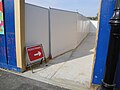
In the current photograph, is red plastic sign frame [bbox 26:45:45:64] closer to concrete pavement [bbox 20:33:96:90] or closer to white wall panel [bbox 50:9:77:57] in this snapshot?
concrete pavement [bbox 20:33:96:90]

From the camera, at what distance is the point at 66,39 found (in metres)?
6.14

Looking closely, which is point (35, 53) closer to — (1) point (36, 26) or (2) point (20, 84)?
(1) point (36, 26)

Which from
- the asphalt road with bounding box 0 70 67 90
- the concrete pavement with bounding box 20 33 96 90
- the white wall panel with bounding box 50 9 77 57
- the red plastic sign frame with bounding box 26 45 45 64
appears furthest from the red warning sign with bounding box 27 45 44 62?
the white wall panel with bounding box 50 9 77 57

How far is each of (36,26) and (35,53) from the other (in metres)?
0.84

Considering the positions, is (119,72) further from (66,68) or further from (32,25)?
(32,25)

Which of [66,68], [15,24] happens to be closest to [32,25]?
[15,24]

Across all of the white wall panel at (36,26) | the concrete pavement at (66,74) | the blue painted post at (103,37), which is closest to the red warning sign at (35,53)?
the white wall panel at (36,26)

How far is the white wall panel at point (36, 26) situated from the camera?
3673 millimetres

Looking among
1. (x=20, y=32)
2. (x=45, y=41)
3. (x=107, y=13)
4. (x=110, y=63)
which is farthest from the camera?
(x=45, y=41)

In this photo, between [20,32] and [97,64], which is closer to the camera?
[97,64]

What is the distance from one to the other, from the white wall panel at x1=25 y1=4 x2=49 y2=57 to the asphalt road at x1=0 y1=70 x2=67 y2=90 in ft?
3.36

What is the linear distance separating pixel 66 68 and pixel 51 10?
2.13 metres

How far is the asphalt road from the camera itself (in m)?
2.88

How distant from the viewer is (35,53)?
392 centimetres
